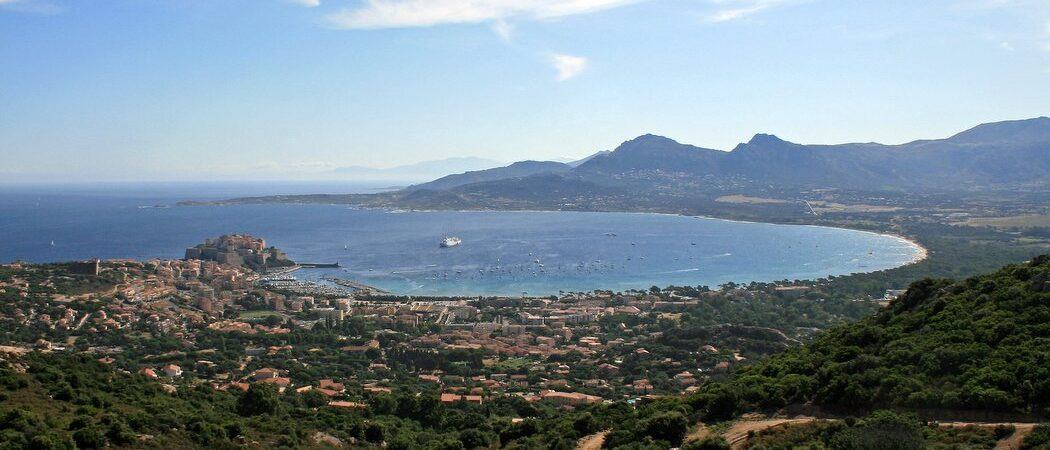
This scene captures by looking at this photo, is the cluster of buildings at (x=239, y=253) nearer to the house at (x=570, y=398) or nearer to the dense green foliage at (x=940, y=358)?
the house at (x=570, y=398)

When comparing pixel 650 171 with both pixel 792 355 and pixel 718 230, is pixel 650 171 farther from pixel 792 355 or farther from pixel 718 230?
pixel 792 355

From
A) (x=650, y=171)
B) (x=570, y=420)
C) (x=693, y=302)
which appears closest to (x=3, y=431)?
(x=570, y=420)

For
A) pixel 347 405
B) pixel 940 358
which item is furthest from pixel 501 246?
pixel 940 358

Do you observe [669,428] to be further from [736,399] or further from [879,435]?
[879,435]

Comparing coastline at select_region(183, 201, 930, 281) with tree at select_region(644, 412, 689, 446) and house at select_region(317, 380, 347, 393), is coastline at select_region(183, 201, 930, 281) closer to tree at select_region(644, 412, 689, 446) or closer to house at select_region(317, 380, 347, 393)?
house at select_region(317, 380, 347, 393)

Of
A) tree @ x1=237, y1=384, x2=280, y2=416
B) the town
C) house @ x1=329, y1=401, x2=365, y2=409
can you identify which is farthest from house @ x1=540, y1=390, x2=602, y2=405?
tree @ x1=237, y1=384, x2=280, y2=416

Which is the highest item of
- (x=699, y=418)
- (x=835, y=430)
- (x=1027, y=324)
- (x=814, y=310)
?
(x=1027, y=324)
